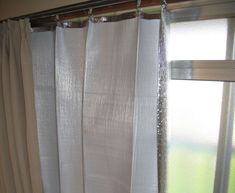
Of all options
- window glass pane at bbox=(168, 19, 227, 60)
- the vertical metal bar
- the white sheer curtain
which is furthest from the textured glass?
the vertical metal bar

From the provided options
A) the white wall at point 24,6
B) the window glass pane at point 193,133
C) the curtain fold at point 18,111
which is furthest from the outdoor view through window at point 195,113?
the curtain fold at point 18,111

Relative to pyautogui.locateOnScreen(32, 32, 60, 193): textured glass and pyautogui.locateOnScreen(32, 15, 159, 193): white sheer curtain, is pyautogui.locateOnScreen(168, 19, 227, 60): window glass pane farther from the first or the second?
pyautogui.locateOnScreen(32, 32, 60, 193): textured glass

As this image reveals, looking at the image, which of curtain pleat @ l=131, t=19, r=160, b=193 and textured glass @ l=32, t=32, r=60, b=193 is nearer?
curtain pleat @ l=131, t=19, r=160, b=193

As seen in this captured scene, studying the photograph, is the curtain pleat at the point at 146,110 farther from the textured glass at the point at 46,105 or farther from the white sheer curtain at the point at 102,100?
the textured glass at the point at 46,105

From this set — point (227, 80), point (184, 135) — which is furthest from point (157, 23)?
point (184, 135)

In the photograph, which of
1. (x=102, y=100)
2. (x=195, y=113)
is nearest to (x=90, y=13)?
(x=102, y=100)

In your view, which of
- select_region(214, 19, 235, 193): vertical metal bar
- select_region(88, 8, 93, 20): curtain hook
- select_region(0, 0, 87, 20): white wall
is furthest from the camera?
select_region(0, 0, 87, 20): white wall

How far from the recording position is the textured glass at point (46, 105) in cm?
106

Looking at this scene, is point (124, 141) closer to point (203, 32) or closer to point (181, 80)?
point (181, 80)

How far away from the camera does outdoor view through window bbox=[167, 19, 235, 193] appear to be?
72cm

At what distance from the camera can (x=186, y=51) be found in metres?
0.75

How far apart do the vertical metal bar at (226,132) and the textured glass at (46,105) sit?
2.57ft

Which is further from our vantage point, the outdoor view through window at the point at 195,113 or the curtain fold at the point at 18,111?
the curtain fold at the point at 18,111

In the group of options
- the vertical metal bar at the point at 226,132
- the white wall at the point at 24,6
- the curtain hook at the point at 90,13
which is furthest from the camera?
the white wall at the point at 24,6
